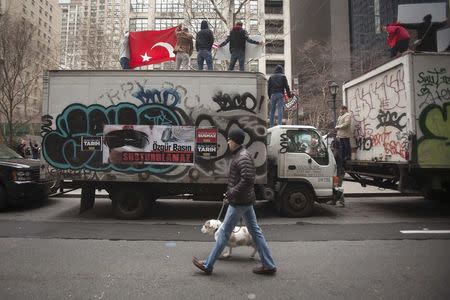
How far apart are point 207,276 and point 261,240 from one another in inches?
33.2

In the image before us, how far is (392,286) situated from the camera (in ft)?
14.5

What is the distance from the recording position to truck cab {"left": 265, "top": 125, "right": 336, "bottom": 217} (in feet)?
27.9

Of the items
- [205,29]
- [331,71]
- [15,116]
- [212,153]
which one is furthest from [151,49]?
[331,71]

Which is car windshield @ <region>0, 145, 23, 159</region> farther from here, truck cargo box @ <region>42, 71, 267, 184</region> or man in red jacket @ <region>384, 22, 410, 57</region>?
man in red jacket @ <region>384, 22, 410, 57</region>

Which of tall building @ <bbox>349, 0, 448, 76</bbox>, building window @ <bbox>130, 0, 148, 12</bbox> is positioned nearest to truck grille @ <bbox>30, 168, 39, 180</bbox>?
tall building @ <bbox>349, 0, 448, 76</bbox>

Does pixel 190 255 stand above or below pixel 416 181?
below

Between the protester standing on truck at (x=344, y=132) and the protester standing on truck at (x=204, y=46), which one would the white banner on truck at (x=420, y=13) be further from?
the protester standing on truck at (x=204, y=46)

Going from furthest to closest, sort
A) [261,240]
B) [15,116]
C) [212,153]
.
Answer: [15,116]
[212,153]
[261,240]

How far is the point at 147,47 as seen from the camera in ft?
35.6

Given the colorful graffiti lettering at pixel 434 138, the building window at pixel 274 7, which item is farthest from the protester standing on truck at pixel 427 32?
the building window at pixel 274 7

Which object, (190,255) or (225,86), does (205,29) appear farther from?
(190,255)

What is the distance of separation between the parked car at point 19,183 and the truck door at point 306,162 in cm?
602

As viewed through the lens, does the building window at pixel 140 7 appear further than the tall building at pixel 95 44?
Yes

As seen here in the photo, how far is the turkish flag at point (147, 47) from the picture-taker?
10.9 meters
